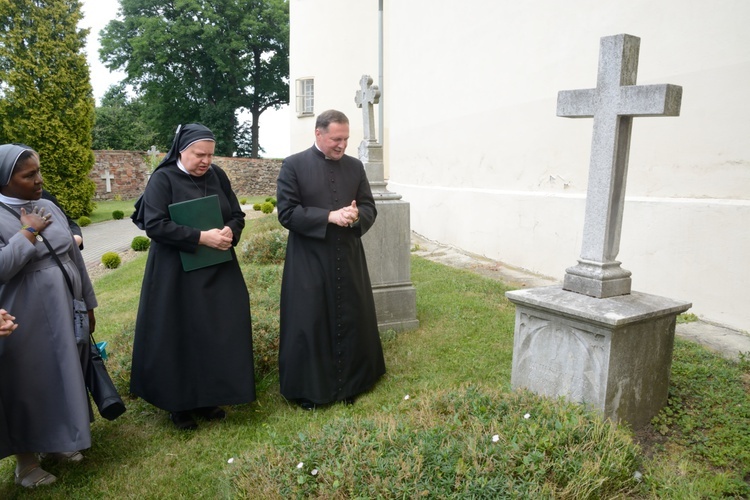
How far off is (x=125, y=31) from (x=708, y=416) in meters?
38.2

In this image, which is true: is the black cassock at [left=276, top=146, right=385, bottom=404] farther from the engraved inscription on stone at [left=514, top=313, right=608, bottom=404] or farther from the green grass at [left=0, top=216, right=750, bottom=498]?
the engraved inscription on stone at [left=514, top=313, right=608, bottom=404]

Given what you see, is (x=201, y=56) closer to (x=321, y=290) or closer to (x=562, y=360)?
(x=321, y=290)

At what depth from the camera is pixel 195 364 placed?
3.77m

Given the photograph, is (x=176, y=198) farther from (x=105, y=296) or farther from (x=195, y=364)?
(x=105, y=296)

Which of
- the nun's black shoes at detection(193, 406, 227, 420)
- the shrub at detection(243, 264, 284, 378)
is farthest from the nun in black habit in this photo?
the shrub at detection(243, 264, 284, 378)

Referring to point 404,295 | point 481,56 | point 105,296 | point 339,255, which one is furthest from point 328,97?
point 339,255

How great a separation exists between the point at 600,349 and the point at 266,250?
7.03 metres

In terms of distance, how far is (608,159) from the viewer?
3.46 m

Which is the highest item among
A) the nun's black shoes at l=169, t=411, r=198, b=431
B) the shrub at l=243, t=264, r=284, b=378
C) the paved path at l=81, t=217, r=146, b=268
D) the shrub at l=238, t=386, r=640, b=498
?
the shrub at l=238, t=386, r=640, b=498

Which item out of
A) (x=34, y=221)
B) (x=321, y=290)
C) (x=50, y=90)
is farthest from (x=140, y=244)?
(x=34, y=221)

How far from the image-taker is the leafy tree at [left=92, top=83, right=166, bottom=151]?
33094 millimetres

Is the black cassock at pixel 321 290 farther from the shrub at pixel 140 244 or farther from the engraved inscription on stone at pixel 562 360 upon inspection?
the shrub at pixel 140 244

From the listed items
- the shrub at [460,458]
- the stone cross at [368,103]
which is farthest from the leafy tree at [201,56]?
the shrub at [460,458]

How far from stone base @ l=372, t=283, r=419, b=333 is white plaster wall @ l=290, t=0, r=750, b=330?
8.34 ft
